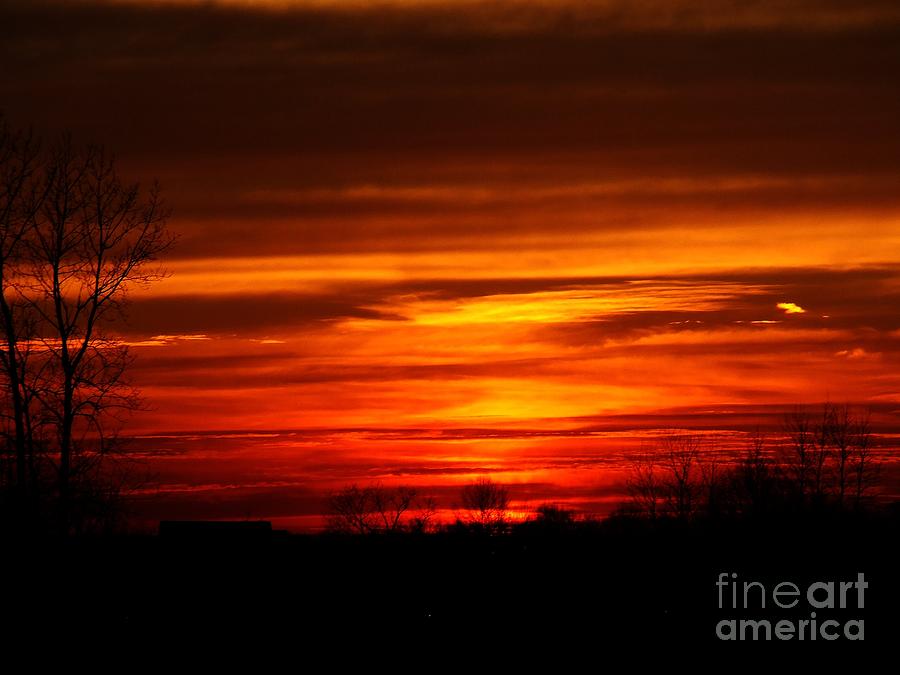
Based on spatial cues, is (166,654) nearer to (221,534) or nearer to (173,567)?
(173,567)

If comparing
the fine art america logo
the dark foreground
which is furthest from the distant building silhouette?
the fine art america logo

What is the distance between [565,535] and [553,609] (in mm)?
57391

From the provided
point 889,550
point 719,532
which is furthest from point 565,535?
point 889,550

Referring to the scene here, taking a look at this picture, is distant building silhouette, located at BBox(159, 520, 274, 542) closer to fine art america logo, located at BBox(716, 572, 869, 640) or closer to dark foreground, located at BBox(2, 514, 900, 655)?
dark foreground, located at BBox(2, 514, 900, 655)

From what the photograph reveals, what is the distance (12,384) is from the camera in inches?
1288

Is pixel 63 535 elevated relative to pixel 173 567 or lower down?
elevated

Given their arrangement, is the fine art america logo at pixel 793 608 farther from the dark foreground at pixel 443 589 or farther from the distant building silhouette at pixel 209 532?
the distant building silhouette at pixel 209 532

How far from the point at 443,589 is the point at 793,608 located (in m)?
15.6

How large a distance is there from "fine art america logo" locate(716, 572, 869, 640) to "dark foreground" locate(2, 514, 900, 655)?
21 centimetres

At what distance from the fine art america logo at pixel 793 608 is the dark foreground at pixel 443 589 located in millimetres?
214

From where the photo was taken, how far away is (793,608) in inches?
1575

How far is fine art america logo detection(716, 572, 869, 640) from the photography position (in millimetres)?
36031

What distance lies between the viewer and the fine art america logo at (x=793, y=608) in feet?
118

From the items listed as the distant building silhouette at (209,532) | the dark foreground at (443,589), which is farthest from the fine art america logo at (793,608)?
the distant building silhouette at (209,532)
